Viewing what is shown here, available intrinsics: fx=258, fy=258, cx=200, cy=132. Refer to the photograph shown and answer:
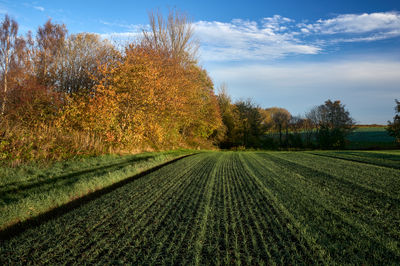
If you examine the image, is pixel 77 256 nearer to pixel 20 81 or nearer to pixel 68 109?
pixel 68 109

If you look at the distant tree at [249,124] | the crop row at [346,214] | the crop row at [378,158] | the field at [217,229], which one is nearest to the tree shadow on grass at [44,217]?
the field at [217,229]

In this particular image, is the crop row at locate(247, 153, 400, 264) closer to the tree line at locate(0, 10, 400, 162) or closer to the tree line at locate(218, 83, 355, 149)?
the tree line at locate(0, 10, 400, 162)

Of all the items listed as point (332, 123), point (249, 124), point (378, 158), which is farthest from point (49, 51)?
point (332, 123)

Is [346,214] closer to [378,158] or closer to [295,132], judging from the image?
[378,158]

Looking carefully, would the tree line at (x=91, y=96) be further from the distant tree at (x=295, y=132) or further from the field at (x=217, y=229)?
the distant tree at (x=295, y=132)

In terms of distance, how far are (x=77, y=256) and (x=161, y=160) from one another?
11158 mm

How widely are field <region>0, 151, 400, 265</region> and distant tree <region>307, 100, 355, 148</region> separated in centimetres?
3593

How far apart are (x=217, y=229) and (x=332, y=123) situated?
2144 inches

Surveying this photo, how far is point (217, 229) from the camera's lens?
4.26 meters

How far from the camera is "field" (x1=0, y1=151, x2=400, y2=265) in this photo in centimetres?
337

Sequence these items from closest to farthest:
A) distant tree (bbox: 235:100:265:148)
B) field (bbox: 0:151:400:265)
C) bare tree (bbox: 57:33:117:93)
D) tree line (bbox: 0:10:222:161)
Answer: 1. field (bbox: 0:151:400:265)
2. tree line (bbox: 0:10:222:161)
3. bare tree (bbox: 57:33:117:93)
4. distant tree (bbox: 235:100:265:148)

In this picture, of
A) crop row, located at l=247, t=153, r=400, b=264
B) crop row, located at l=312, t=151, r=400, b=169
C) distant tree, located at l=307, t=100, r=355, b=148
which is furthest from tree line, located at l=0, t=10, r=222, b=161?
distant tree, located at l=307, t=100, r=355, b=148

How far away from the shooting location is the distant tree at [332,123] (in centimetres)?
3972

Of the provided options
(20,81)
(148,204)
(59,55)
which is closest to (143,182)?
(148,204)
